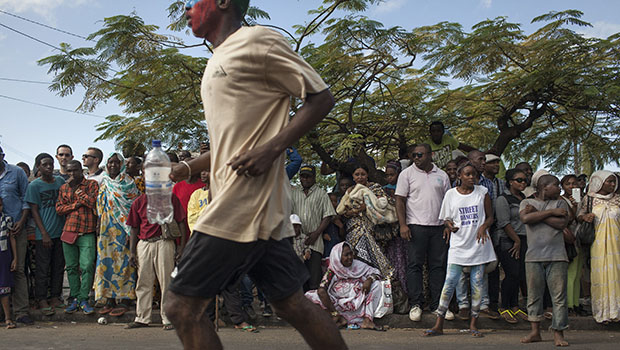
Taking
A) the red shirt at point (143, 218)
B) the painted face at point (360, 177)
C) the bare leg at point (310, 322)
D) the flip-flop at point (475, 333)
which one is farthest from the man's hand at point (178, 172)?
the painted face at point (360, 177)

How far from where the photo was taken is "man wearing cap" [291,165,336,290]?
7.84 metres

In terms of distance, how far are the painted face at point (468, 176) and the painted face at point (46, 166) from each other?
5341 millimetres

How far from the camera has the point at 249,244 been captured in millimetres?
2641

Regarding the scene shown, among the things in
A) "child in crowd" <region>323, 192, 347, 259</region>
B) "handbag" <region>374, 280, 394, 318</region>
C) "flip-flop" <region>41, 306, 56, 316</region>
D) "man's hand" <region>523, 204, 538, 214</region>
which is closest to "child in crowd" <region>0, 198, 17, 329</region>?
"flip-flop" <region>41, 306, 56, 316</region>

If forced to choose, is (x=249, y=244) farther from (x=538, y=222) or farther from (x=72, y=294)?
(x=72, y=294)

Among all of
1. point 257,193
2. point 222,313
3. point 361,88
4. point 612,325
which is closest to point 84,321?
point 222,313

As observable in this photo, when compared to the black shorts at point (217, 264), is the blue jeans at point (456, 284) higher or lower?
lower

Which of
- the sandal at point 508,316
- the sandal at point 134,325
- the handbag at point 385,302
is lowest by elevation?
the sandal at point 134,325

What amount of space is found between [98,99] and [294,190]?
3675mm

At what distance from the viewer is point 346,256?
743 centimetres

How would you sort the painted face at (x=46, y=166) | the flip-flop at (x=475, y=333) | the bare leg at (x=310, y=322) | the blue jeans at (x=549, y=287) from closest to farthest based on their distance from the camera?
the bare leg at (x=310, y=322), the blue jeans at (x=549, y=287), the flip-flop at (x=475, y=333), the painted face at (x=46, y=166)

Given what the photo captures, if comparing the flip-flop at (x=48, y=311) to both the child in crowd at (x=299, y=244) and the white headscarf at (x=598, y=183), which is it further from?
the white headscarf at (x=598, y=183)

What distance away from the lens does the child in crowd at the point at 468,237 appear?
686 centimetres

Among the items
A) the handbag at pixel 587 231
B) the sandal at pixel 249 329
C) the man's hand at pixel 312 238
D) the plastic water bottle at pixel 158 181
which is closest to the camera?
the plastic water bottle at pixel 158 181
